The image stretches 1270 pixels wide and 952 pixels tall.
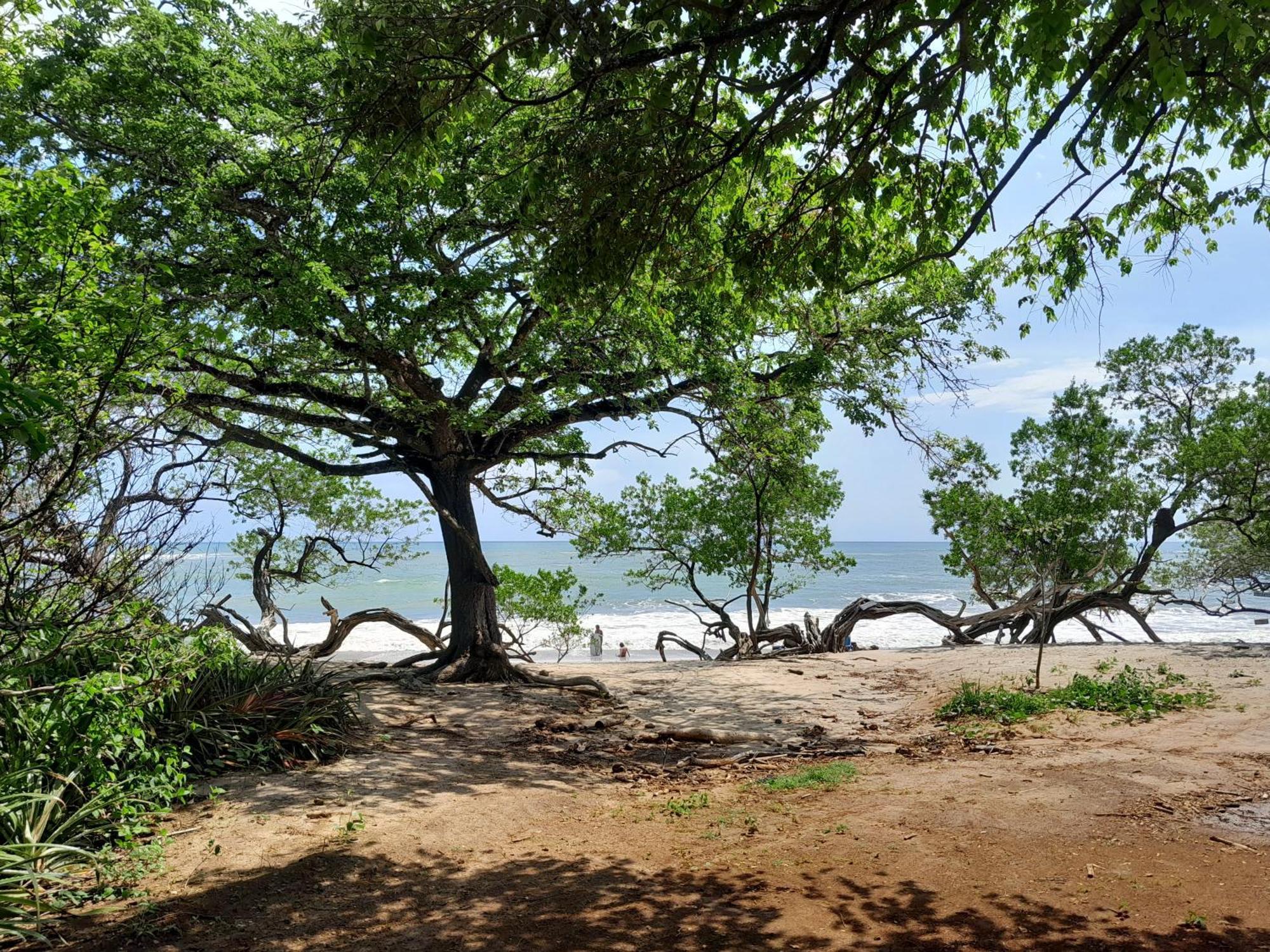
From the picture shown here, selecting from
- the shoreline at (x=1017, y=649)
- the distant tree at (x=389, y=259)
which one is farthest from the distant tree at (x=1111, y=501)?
the distant tree at (x=389, y=259)

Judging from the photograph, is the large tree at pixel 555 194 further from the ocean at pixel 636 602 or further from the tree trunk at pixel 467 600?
the ocean at pixel 636 602

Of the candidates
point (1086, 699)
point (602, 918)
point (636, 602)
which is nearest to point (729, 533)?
point (1086, 699)

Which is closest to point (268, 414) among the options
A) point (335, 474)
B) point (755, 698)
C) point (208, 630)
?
point (335, 474)

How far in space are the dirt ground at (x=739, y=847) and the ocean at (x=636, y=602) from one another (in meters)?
2.26

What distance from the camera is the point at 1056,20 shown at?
330 centimetres

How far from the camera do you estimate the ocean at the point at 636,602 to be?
30.7 m

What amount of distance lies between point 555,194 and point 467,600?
7.67 metres

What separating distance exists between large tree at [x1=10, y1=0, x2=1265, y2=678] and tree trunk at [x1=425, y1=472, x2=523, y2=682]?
42 millimetres

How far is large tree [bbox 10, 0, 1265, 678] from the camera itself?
15.5 feet

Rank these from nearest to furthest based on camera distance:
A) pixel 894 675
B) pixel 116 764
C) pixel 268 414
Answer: pixel 116 764
pixel 268 414
pixel 894 675

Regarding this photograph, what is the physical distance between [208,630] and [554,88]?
5125 mm

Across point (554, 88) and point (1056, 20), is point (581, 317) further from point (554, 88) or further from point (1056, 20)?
point (1056, 20)

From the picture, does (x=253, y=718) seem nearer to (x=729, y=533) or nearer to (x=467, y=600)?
(x=467, y=600)

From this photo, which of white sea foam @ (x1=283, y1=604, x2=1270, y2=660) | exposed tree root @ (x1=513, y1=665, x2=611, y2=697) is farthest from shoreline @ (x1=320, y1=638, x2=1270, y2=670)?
white sea foam @ (x1=283, y1=604, x2=1270, y2=660)
